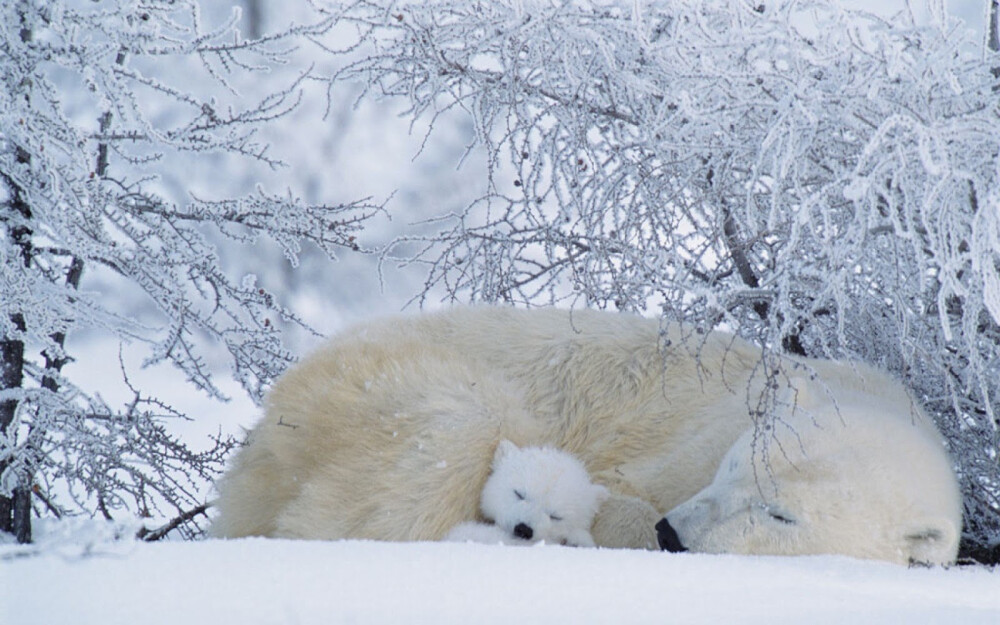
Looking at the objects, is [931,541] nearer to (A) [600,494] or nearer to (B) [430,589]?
(A) [600,494]

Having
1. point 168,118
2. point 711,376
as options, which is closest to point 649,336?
point 711,376

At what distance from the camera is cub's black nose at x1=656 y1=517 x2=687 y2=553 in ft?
8.89

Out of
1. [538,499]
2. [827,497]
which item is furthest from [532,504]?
[827,497]

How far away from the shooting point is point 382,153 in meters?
9.07

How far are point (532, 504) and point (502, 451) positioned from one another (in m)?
0.21

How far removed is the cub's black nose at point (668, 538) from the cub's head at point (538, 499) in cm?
28

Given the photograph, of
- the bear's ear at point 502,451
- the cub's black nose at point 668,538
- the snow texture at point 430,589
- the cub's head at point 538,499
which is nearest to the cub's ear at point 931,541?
the snow texture at point 430,589

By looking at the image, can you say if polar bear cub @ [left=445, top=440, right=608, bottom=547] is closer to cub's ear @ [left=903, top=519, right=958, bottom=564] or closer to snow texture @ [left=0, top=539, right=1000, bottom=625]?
snow texture @ [left=0, top=539, right=1000, bottom=625]

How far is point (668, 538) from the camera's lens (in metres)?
2.75

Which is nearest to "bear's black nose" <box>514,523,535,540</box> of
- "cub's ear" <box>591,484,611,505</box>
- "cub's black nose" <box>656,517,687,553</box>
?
"cub's ear" <box>591,484,611,505</box>

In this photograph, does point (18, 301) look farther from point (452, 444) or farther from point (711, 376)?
point (711, 376)

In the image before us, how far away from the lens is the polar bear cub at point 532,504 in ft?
9.77

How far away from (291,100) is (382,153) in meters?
0.90

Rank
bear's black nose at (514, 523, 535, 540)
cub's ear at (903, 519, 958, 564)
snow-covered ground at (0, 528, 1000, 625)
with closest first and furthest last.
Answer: snow-covered ground at (0, 528, 1000, 625) < cub's ear at (903, 519, 958, 564) < bear's black nose at (514, 523, 535, 540)
